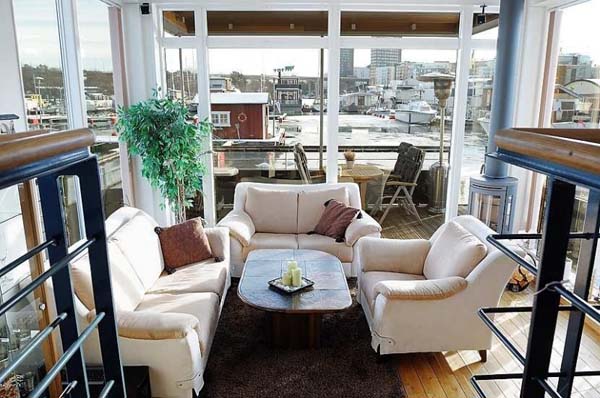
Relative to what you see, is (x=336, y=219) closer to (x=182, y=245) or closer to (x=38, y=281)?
(x=182, y=245)

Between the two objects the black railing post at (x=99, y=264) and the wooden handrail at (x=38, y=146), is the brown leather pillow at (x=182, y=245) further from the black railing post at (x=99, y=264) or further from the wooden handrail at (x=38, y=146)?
the wooden handrail at (x=38, y=146)

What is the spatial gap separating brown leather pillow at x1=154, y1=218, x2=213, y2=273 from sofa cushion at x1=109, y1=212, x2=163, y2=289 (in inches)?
2.6

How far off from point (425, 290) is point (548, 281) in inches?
90.6

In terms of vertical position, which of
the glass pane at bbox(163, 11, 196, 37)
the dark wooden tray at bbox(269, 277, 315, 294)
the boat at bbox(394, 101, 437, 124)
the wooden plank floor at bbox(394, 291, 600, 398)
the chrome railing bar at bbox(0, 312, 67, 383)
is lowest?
the wooden plank floor at bbox(394, 291, 600, 398)

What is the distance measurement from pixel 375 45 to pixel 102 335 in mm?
4848

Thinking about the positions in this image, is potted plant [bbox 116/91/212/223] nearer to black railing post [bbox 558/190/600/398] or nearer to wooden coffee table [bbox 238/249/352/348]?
wooden coffee table [bbox 238/249/352/348]

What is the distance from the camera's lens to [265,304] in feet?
10.2

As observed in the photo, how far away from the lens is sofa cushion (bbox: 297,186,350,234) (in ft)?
16.1

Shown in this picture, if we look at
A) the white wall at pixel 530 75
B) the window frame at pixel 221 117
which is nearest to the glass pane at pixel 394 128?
the white wall at pixel 530 75

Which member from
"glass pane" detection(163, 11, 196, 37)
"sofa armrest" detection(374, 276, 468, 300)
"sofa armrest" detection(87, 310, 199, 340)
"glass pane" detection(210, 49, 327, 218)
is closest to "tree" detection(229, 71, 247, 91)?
"glass pane" detection(210, 49, 327, 218)

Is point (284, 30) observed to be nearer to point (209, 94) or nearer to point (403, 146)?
point (209, 94)

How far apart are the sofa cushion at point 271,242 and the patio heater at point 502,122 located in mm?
1865

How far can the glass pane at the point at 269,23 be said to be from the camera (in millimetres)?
5199

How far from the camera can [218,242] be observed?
414 centimetres
